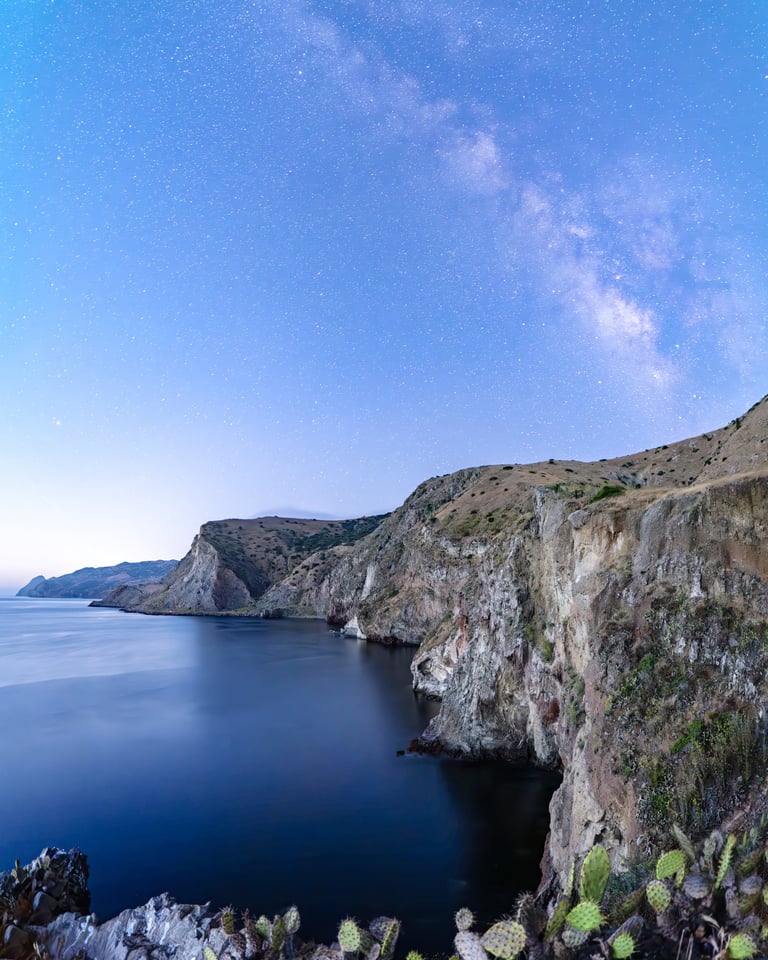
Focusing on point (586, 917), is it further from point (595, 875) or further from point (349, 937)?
point (349, 937)

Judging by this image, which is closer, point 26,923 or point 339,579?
point 26,923

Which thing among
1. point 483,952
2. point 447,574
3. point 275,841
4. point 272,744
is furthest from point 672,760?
point 447,574

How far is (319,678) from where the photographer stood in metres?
64.6

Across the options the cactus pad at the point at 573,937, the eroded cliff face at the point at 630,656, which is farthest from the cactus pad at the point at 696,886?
the eroded cliff face at the point at 630,656

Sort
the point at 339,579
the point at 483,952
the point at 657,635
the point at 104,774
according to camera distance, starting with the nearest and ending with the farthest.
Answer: the point at 483,952 < the point at 657,635 < the point at 104,774 < the point at 339,579

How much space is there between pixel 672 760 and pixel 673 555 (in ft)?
21.4

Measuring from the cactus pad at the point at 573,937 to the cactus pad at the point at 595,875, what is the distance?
2.94 feet

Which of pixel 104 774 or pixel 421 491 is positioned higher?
pixel 421 491

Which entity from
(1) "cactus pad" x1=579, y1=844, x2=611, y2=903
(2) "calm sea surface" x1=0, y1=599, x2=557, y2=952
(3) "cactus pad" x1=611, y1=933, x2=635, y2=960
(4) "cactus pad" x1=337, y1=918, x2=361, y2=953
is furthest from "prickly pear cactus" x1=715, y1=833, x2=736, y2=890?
(2) "calm sea surface" x1=0, y1=599, x2=557, y2=952

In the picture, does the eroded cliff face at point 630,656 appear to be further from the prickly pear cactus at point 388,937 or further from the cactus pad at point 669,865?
the prickly pear cactus at point 388,937

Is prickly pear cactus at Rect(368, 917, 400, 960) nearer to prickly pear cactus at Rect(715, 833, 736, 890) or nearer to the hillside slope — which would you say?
prickly pear cactus at Rect(715, 833, 736, 890)

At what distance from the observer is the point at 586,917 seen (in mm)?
7965

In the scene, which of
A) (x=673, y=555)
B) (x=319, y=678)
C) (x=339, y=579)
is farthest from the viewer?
(x=339, y=579)

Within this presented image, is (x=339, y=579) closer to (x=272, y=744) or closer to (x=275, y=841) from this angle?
(x=272, y=744)
